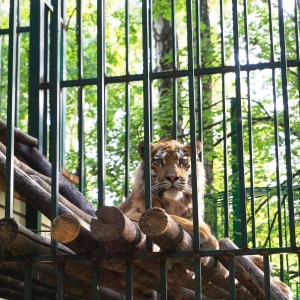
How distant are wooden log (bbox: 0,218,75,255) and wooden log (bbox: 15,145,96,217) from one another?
1.68 metres

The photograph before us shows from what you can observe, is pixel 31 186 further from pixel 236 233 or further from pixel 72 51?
pixel 72 51

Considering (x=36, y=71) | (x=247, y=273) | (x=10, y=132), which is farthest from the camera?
(x=36, y=71)

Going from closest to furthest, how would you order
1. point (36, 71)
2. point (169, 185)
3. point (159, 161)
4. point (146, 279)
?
point (146, 279) < point (169, 185) < point (159, 161) < point (36, 71)

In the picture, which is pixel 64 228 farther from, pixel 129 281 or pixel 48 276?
pixel 48 276

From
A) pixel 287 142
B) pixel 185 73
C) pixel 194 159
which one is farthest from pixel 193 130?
pixel 185 73

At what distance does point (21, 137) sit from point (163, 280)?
98.2 inches

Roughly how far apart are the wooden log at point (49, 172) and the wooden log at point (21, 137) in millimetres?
55

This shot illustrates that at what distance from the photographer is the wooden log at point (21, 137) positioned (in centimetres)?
566

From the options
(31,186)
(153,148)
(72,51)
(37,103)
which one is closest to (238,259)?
(31,186)

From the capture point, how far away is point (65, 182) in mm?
5863

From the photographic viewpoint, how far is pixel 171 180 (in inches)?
235

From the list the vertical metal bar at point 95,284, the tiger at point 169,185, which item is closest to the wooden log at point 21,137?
the tiger at point 169,185

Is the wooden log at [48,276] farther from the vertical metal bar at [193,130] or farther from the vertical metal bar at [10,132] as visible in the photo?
the vertical metal bar at [193,130]

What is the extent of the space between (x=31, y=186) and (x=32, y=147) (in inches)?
69.6
